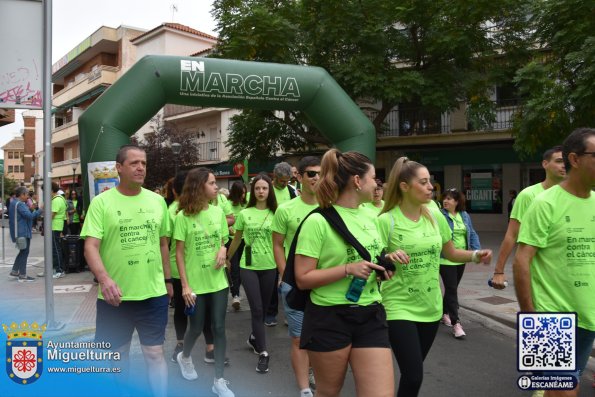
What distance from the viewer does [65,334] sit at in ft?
19.7

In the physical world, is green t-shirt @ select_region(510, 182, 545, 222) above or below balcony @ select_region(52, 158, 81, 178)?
below

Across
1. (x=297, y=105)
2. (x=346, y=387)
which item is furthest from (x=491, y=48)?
(x=346, y=387)

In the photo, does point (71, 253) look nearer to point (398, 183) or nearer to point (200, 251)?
point (200, 251)

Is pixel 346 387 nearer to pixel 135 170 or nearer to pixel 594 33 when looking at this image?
pixel 135 170

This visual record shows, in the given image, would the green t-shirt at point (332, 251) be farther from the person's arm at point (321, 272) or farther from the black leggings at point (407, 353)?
the black leggings at point (407, 353)

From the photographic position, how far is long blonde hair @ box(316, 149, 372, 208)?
114 inches

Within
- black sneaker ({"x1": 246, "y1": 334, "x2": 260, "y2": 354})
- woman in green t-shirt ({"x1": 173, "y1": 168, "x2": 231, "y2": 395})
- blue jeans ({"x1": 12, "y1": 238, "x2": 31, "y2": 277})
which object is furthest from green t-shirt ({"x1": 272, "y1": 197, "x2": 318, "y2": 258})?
blue jeans ({"x1": 12, "y1": 238, "x2": 31, "y2": 277})

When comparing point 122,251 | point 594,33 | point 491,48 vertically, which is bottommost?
point 122,251

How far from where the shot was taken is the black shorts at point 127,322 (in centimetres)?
352

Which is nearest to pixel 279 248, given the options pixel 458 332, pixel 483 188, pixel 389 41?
pixel 458 332

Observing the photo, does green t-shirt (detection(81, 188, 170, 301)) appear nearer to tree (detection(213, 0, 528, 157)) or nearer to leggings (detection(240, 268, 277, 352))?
leggings (detection(240, 268, 277, 352))

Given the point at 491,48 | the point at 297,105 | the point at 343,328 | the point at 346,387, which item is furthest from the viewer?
the point at 491,48

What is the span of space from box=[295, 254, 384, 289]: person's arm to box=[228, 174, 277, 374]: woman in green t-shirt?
2.31 m

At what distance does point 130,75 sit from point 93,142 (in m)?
1.25
